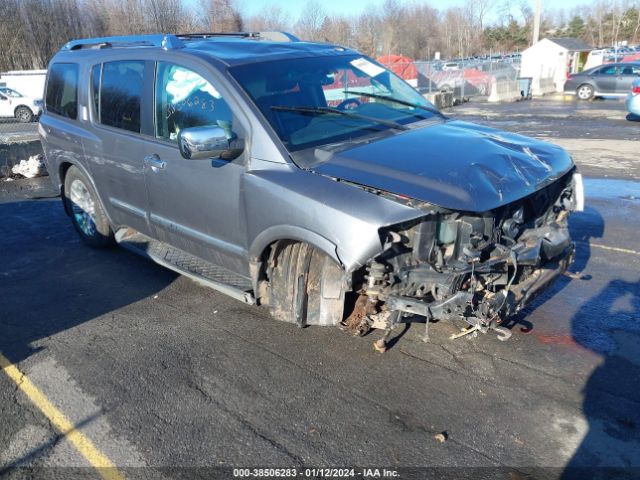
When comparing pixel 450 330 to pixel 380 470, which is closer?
pixel 380 470

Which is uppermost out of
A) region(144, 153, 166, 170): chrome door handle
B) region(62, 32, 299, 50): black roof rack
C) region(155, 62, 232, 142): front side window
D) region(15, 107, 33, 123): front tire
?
region(62, 32, 299, 50): black roof rack

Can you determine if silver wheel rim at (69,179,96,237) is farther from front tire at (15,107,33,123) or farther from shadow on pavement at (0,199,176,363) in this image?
front tire at (15,107,33,123)

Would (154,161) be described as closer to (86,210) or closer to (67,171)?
(86,210)

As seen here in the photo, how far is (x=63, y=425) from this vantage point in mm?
3246

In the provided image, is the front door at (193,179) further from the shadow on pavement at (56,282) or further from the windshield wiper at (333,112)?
the shadow on pavement at (56,282)

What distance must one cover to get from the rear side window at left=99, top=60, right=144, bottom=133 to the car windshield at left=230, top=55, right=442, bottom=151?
1184mm

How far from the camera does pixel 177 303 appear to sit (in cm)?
486

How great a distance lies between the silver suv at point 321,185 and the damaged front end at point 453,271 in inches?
0.4

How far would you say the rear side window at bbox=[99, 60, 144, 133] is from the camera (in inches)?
183

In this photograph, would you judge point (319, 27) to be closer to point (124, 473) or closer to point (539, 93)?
point (539, 93)

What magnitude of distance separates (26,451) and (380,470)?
198 centimetres

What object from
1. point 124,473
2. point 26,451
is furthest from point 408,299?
point 26,451

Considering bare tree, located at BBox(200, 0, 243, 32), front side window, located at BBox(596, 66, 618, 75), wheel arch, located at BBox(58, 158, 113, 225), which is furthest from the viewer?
bare tree, located at BBox(200, 0, 243, 32)

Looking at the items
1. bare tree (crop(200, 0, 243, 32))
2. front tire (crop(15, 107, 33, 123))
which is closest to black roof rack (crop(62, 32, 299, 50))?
front tire (crop(15, 107, 33, 123))
